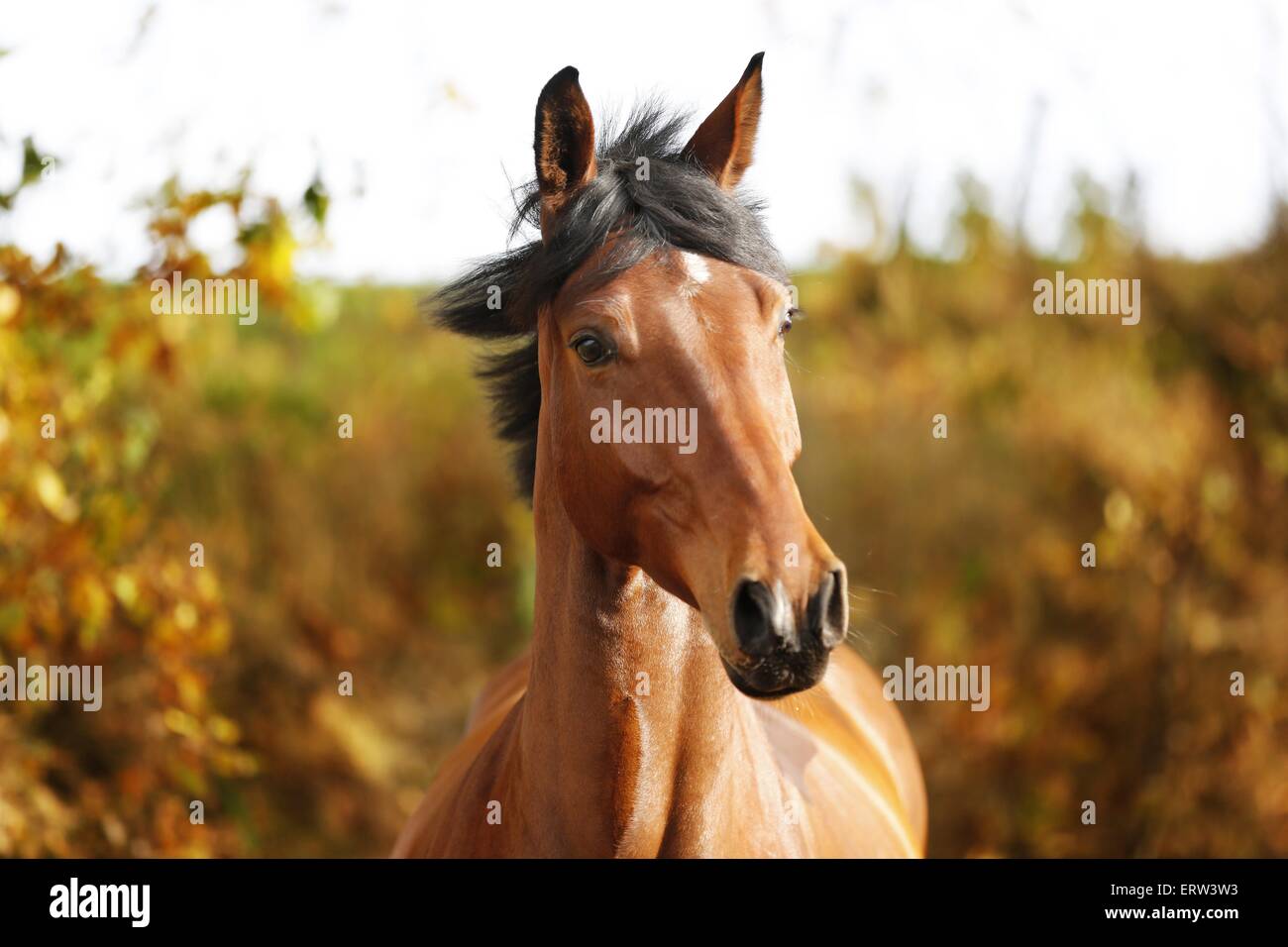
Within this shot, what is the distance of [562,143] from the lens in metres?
2.43

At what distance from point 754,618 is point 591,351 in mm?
679

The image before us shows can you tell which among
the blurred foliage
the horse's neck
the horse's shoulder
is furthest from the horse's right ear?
the blurred foliage

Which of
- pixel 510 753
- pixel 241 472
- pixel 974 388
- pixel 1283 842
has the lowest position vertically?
pixel 1283 842

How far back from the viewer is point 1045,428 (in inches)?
336

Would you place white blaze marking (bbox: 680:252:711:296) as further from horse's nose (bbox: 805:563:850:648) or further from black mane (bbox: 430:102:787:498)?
horse's nose (bbox: 805:563:850:648)

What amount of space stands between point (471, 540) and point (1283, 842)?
628 cm

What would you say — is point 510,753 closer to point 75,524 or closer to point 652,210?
point 652,210

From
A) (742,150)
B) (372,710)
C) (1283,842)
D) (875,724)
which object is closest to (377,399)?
(372,710)

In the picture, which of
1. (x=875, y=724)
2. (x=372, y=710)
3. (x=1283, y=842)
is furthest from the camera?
(x=372, y=710)

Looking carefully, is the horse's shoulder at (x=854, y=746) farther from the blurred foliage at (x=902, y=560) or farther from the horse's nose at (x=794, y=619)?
the blurred foliage at (x=902, y=560)

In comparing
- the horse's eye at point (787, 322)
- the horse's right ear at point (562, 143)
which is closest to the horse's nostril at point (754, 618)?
the horse's eye at point (787, 322)

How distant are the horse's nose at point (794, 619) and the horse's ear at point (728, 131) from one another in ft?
4.06

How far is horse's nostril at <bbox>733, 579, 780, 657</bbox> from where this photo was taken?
1.81 meters

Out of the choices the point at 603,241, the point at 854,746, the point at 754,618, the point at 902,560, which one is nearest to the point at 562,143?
the point at 603,241
